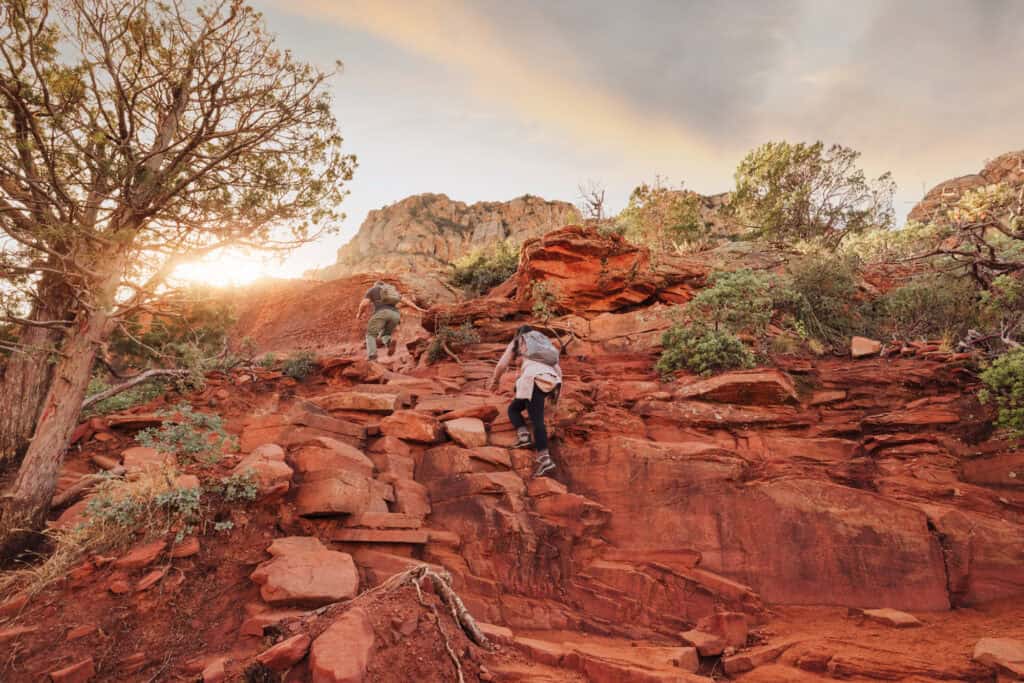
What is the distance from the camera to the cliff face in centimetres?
5738

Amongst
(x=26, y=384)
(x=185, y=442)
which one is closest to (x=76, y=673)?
(x=185, y=442)

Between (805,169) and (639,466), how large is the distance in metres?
22.8

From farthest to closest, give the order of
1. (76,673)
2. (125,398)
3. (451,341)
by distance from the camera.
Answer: (451,341), (125,398), (76,673)

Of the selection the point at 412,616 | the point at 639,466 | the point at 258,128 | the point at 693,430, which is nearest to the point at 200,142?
the point at 258,128

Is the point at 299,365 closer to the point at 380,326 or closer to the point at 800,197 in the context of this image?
the point at 380,326

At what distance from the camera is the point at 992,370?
6.00 metres

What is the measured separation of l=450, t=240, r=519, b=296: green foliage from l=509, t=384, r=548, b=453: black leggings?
13.0 metres

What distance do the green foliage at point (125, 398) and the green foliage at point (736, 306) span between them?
11.6 metres

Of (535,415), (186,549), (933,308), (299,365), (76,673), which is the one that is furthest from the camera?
(299,365)

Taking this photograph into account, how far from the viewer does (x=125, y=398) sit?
1018 cm

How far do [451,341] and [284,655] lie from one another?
968 cm

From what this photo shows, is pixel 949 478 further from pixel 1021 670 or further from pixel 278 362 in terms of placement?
pixel 278 362

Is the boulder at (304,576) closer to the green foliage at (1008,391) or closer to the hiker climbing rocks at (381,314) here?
the green foliage at (1008,391)

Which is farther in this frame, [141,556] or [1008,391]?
[1008,391]
